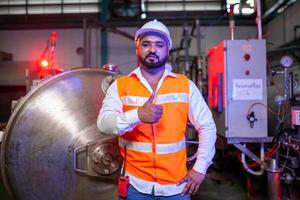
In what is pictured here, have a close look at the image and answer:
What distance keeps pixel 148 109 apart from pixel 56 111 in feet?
2.56

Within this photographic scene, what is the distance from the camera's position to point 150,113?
4.66ft

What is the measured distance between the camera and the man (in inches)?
61.0

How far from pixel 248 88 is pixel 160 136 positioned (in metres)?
1.37

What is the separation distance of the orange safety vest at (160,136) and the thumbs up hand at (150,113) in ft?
0.41

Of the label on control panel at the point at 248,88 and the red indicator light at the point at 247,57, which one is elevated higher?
the red indicator light at the point at 247,57

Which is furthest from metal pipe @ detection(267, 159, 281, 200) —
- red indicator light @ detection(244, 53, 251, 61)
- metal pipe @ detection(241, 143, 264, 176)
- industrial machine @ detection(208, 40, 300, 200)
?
red indicator light @ detection(244, 53, 251, 61)

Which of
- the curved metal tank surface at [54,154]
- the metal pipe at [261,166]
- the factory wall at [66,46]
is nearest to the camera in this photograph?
the curved metal tank surface at [54,154]

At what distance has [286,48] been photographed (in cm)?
599

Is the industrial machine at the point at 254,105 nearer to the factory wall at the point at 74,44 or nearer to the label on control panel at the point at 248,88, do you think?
the label on control panel at the point at 248,88

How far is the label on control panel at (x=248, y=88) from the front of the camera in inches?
106

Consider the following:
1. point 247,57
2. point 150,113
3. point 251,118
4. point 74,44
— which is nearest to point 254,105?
point 251,118

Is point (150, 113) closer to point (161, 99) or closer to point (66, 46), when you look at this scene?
point (161, 99)

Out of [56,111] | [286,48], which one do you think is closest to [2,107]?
[56,111]

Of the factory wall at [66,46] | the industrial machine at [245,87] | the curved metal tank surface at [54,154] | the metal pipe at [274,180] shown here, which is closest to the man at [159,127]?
the curved metal tank surface at [54,154]
